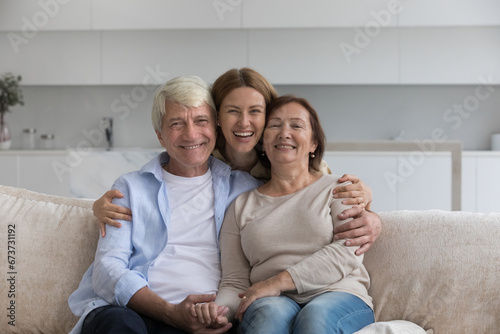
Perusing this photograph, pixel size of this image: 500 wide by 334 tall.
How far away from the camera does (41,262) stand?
6.43 ft

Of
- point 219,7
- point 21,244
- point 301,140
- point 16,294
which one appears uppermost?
point 219,7

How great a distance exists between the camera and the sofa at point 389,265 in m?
1.78

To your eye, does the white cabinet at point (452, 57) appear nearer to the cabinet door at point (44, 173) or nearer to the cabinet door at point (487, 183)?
the cabinet door at point (487, 183)

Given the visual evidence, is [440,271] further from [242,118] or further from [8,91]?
[8,91]

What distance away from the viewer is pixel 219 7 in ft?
16.1

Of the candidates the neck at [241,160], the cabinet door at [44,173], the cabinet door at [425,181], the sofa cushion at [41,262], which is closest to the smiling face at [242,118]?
the neck at [241,160]

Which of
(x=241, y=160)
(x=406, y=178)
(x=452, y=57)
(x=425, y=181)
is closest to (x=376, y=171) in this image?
(x=406, y=178)

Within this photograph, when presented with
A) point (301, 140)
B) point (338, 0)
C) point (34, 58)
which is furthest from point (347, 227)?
point (34, 58)

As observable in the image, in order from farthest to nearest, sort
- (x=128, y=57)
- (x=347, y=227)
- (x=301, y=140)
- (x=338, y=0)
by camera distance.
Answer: (x=128, y=57)
(x=338, y=0)
(x=301, y=140)
(x=347, y=227)

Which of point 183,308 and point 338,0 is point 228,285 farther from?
point 338,0

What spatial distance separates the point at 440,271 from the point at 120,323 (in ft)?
3.22

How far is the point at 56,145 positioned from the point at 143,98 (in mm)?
967

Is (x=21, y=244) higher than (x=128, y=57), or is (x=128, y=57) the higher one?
(x=128, y=57)

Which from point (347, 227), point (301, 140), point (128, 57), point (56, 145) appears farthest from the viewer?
point (56, 145)
